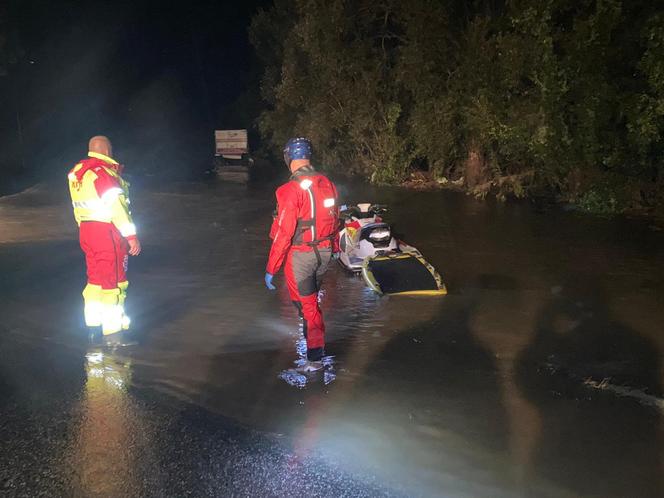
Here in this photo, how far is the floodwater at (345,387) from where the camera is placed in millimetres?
3719

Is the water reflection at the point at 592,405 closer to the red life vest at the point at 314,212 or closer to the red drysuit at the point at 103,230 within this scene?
the red life vest at the point at 314,212

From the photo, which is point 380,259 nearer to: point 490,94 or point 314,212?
point 314,212

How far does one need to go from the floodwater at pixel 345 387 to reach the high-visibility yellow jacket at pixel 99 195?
47.1 inches

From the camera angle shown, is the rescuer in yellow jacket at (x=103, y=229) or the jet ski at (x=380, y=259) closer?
the rescuer in yellow jacket at (x=103, y=229)

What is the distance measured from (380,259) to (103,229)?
12.3 feet

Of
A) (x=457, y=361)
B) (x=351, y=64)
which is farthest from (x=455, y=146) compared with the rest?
(x=457, y=361)

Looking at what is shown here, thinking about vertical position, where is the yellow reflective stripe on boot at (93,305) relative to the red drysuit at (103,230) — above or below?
below

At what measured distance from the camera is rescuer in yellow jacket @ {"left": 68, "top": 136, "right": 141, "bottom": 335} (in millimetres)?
5754

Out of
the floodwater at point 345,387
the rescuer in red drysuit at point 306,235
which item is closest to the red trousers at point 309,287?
the rescuer in red drysuit at point 306,235

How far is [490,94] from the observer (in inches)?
699

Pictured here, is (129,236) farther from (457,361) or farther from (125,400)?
(457,361)

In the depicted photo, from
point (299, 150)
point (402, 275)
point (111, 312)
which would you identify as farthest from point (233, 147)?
point (299, 150)

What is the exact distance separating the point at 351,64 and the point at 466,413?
69.1 feet

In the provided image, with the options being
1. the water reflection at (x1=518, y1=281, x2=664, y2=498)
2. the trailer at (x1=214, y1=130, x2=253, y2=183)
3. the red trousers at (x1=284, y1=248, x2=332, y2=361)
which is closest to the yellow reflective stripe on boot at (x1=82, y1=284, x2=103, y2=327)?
the red trousers at (x1=284, y1=248, x2=332, y2=361)
